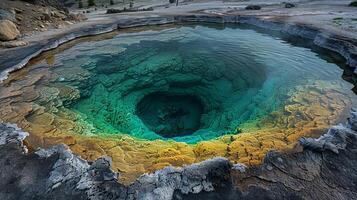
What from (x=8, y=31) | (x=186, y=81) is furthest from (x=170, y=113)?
(x=8, y=31)

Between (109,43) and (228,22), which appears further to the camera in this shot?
(228,22)

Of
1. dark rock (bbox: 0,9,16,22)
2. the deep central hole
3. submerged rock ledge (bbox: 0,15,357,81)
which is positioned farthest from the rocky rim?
dark rock (bbox: 0,9,16,22)

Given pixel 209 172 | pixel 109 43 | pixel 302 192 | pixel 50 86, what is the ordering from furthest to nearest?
pixel 109 43 → pixel 50 86 → pixel 209 172 → pixel 302 192

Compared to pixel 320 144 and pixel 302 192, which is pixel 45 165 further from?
pixel 320 144

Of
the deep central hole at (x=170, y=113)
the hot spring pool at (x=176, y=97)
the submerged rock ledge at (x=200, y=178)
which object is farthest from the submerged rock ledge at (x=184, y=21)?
the submerged rock ledge at (x=200, y=178)

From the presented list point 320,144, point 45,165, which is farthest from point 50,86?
point 320,144

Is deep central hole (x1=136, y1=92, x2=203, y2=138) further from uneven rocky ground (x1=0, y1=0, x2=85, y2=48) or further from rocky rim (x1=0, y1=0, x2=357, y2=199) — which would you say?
uneven rocky ground (x1=0, y1=0, x2=85, y2=48)
